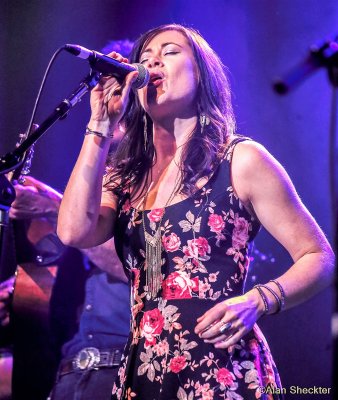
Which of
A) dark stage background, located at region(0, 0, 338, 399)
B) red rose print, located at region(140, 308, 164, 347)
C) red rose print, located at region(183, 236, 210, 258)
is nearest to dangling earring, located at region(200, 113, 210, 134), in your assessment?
red rose print, located at region(183, 236, 210, 258)

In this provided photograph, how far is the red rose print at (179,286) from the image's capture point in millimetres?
1923

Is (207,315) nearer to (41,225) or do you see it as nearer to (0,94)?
(41,225)

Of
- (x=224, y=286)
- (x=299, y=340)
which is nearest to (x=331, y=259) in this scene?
(x=224, y=286)

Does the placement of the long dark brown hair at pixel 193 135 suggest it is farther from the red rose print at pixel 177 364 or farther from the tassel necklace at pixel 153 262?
the red rose print at pixel 177 364

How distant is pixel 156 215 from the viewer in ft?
6.74

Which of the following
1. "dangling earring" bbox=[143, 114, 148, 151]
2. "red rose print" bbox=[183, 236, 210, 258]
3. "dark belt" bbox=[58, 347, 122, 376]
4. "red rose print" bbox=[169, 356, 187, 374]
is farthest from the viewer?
"dark belt" bbox=[58, 347, 122, 376]

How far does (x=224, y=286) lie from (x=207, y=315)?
0.64 ft

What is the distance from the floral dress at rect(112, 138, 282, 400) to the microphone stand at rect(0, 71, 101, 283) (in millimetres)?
412

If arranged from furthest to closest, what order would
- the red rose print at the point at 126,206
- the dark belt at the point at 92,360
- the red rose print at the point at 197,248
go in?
the dark belt at the point at 92,360 < the red rose print at the point at 126,206 < the red rose print at the point at 197,248

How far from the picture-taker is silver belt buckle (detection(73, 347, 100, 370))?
115 inches

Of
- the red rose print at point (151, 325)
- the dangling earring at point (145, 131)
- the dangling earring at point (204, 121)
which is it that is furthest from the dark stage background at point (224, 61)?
the red rose print at point (151, 325)

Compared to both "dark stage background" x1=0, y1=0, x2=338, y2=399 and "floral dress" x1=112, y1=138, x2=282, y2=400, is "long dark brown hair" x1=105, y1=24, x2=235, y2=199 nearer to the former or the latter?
"floral dress" x1=112, y1=138, x2=282, y2=400

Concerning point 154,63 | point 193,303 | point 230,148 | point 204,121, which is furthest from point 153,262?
point 154,63

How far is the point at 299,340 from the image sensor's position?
3.71 m
